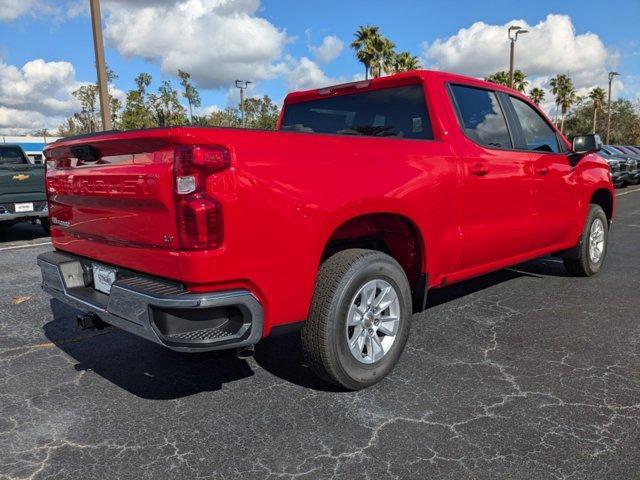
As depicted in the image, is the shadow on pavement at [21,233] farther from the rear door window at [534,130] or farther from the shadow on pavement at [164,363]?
the rear door window at [534,130]

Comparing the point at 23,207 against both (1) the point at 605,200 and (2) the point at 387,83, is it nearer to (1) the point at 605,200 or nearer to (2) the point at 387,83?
(2) the point at 387,83

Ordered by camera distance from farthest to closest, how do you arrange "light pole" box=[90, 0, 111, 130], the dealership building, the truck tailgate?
the dealership building < "light pole" box=[90, 0, 111, 130] < the truck tailgate

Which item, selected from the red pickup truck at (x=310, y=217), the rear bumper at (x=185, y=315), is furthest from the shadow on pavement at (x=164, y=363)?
the rear bumper at (x=185, y=315)

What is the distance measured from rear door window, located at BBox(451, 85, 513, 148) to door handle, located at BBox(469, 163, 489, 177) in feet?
0.65

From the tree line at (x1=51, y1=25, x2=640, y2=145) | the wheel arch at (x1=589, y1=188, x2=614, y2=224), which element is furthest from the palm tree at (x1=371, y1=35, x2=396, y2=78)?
the wheel arch at (x1=589, y1=188, x2=614, y2=224)

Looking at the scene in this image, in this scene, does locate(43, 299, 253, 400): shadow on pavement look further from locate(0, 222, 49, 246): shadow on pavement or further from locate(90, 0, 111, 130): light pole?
locate(90, 0, 111, 130): light pole

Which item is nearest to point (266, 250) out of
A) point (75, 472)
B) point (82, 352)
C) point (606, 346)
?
point (75, 472)

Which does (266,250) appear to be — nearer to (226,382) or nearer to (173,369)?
(226,382)

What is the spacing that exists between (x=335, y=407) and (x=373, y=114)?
2177 millimetres

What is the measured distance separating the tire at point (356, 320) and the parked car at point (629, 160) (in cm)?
2058

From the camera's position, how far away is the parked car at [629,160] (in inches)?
805

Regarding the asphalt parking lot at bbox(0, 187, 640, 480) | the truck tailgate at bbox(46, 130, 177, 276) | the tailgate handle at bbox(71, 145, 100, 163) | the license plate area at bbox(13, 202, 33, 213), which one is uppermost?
the tailgate handle at bbox(71, 145, 100, 163)

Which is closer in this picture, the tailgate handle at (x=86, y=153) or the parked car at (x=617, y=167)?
the tailgate handle at (x=86, y=153)

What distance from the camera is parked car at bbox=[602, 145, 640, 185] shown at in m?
20.4
